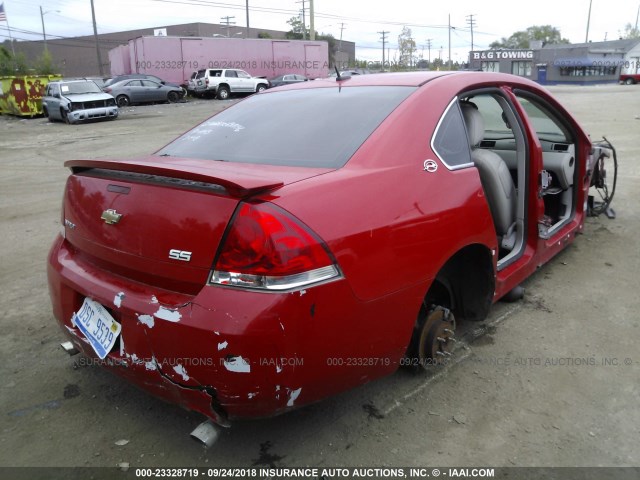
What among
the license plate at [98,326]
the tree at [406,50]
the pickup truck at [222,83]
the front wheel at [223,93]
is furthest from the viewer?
the tree at [406,50]

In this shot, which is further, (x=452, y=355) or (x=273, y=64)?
(x=273, y=64)

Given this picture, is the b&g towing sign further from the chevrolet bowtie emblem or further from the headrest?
the chevrolet bowtie emblem

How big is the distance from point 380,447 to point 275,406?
57 cm

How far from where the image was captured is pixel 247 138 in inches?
110

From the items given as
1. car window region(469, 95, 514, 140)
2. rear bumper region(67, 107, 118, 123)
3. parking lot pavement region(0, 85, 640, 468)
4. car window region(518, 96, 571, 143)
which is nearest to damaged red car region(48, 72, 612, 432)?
parking lot pavement region(0, 85, 640, 468)

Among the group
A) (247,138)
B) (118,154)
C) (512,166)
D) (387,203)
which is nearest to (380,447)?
(387,203)

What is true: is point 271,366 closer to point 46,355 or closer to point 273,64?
point 46,355

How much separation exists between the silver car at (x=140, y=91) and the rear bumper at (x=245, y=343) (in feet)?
84.9

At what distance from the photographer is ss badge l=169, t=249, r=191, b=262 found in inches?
77.6

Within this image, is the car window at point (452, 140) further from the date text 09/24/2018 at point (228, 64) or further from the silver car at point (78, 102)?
the date text 09/24/2018 at point (228, 64)

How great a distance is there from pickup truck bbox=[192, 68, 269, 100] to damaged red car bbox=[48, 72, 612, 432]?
2780cm

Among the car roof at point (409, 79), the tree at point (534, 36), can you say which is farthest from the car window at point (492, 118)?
the tree at point (534, 36)

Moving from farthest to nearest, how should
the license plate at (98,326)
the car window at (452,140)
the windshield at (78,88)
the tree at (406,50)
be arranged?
the tree at (406,50) < the windshield at (78,88) < the car window at (452,140) < the license plate at (98,326)

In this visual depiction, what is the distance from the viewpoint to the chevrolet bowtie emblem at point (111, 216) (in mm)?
2192
